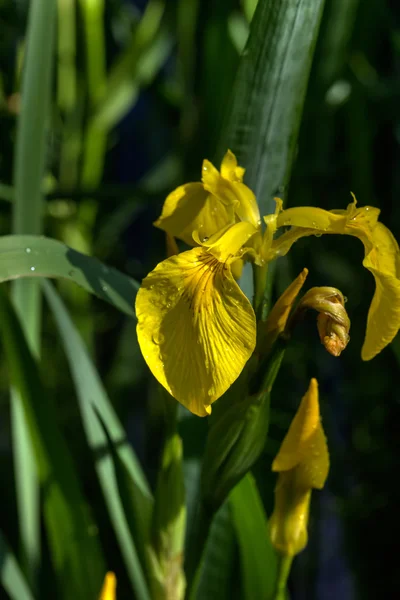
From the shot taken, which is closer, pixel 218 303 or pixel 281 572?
pixel 218 303

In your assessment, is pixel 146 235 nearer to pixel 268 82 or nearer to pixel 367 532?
pixel 367 532

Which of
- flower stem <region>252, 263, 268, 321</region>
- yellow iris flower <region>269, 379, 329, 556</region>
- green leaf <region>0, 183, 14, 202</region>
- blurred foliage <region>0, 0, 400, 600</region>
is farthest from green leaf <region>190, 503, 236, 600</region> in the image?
green leaf <region>0, 183, 14, 202</region>

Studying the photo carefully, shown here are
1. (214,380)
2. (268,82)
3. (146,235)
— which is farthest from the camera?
(146,235)

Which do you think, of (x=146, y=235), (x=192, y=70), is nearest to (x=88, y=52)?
(x=192, y=70)

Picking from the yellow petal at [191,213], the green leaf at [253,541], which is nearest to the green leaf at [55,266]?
the yellow petal at [191,213]

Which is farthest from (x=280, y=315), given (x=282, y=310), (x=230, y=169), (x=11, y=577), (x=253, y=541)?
(x=11, y=577)

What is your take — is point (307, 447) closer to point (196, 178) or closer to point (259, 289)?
point (259, 289)

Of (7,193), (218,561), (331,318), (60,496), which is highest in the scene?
(7,193)

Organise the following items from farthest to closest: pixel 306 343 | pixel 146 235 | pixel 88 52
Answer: pixel 146 235 < pixel 88 52 < pixel 306 343
